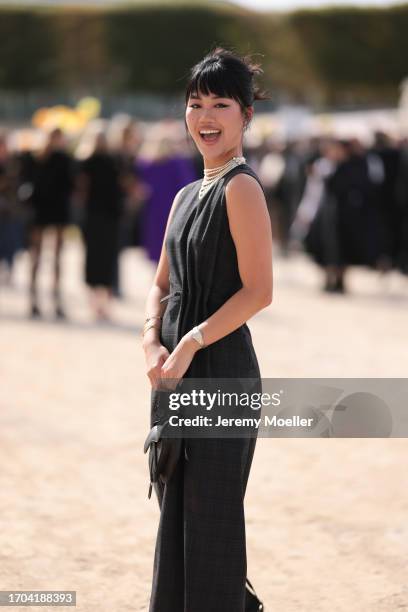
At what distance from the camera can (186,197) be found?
3.50 metres

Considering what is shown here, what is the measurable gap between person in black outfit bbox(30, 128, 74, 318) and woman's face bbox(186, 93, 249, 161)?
7.80m

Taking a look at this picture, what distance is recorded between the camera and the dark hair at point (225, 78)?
331 centimetres

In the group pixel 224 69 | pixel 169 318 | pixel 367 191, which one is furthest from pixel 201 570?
pixel 367 191

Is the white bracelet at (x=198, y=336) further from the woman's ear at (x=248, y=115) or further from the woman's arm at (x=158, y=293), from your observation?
the woman's ear at (x=248, y=115)

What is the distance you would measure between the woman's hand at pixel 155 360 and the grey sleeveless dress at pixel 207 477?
0.05 metres

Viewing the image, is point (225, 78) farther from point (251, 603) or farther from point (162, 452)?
point (251, 603)

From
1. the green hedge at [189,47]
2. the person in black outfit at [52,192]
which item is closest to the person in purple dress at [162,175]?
the person in black outfit at [52,192]

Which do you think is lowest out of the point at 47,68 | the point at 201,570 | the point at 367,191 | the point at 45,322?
the point at 201,570

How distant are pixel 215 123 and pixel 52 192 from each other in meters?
8.08

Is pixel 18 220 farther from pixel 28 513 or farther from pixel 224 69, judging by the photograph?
pixel 224 69

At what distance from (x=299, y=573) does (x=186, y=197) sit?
5.55 feet

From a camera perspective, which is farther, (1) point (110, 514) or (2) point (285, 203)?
(2) point (285, 203)

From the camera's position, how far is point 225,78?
10.8 ft

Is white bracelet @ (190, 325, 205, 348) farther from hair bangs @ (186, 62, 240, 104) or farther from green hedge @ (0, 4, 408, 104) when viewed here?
green hedge @ (0, 4, 408, 104)
